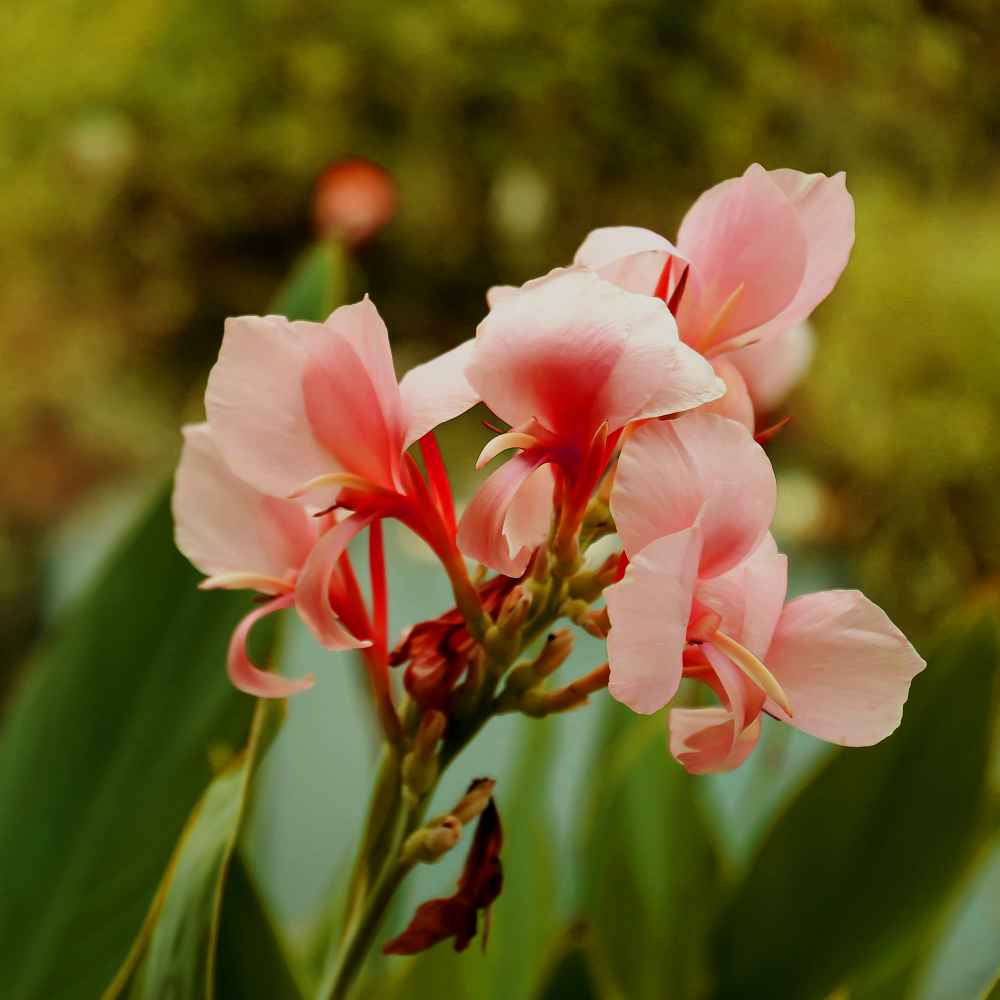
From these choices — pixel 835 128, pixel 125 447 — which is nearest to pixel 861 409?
pixel 835 128

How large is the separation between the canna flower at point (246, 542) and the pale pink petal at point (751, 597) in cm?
6

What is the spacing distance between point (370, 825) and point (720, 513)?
81 mm

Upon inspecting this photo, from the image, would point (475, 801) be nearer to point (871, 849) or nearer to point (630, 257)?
point (630, 257)

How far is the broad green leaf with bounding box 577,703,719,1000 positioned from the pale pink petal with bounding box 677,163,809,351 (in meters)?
0.28

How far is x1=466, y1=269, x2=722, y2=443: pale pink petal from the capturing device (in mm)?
159

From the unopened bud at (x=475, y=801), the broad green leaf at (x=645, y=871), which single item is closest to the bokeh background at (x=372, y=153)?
the broad green leaf at (x=645, y=871)

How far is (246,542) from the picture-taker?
0.68 feet

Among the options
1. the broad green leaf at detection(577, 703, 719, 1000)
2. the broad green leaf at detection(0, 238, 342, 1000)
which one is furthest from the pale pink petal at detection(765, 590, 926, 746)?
the broad green leaf at detection(577, 703, 719, 1000)

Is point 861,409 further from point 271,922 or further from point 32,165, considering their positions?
point 32,165

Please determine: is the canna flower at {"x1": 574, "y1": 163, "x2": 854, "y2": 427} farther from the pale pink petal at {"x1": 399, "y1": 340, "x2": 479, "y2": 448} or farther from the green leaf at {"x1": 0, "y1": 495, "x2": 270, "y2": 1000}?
the green leaf at {"x1": 0, "y1": 495, "x2": 270, "y2": 1000}

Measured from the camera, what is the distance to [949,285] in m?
1.38

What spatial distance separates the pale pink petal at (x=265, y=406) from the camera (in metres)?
0.18

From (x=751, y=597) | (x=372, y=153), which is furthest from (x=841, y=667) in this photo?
(x=372, y=153)

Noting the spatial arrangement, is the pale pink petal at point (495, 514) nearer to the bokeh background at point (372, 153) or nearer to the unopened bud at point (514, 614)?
the unopened bud at point (514, 614)
